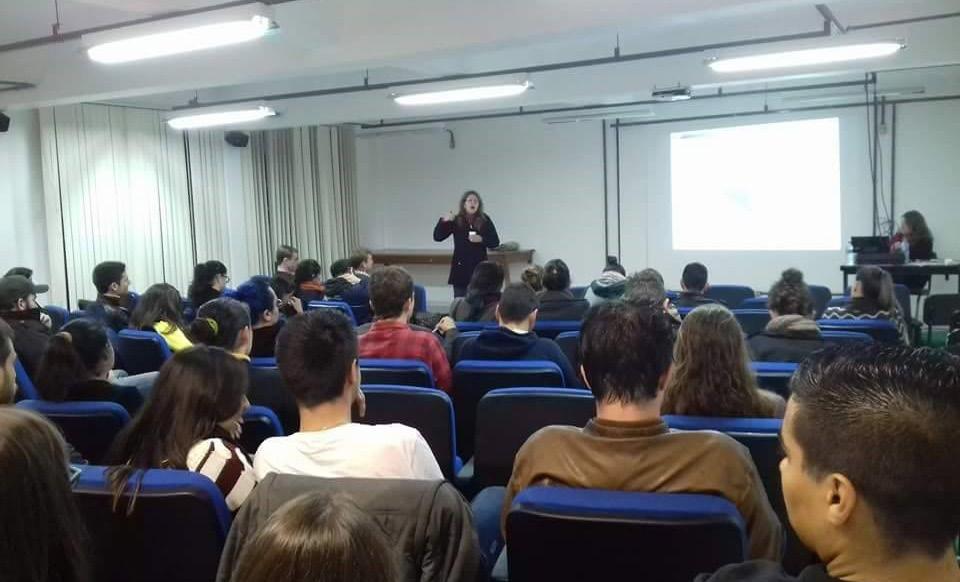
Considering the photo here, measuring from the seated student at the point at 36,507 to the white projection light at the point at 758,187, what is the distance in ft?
33.3

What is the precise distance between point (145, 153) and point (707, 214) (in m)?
7.21

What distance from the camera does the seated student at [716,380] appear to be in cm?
263

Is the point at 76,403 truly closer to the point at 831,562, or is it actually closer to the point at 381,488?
the point at 381,488

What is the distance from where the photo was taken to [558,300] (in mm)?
5316

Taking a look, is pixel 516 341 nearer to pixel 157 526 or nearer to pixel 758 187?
pixel 157 526

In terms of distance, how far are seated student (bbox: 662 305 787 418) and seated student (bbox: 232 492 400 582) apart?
1.83m

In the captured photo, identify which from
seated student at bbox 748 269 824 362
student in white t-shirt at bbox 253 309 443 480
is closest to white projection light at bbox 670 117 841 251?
seated student at bbox 748 269 824 362

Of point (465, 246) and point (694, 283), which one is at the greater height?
point (465, 246)

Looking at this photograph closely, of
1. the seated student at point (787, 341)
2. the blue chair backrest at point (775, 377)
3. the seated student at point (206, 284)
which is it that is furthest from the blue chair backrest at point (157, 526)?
the seated student at point (206, 284)

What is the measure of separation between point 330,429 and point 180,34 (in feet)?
12.5

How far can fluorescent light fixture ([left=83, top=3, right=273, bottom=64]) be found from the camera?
4.72 m

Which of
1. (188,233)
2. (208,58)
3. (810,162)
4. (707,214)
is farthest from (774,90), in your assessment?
(188,233)

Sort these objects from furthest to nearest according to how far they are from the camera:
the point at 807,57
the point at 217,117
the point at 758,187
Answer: the point at 758,187 < the point at 217,117 < the point at 807,57

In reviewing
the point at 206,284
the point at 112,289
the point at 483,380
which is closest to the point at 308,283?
the point at 206,284
